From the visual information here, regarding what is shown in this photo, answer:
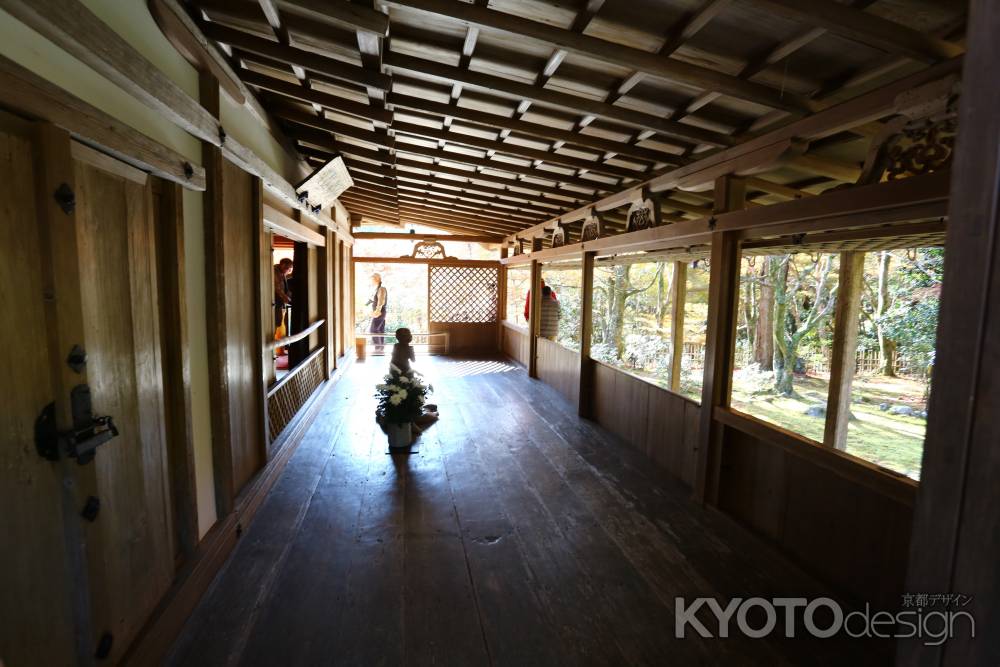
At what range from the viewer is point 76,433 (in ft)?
4.19

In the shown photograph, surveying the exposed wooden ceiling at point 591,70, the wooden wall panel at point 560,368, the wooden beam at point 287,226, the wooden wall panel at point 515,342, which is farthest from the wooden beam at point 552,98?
the wooden wall panel at point 515,342

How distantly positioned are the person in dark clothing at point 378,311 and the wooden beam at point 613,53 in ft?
22.3

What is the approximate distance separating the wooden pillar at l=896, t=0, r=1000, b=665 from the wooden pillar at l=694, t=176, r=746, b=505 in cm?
228

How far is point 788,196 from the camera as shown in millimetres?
3279

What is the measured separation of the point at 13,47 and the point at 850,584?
341 centimetres

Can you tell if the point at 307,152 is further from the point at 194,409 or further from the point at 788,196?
the point at 788,196

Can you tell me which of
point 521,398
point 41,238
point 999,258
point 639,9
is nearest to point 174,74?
point 41,238

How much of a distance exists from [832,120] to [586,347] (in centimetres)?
315

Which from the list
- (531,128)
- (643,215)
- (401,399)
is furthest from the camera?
(643,215)

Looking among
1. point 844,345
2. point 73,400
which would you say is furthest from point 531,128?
point 844,345

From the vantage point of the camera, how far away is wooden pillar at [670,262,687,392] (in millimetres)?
6000

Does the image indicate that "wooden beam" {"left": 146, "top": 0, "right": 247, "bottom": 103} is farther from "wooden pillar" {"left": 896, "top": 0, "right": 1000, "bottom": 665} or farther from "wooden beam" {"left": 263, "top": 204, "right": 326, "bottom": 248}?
"wooden pillar" {"left": 896, "top": 0, "right": 1000, "bottom": 665}

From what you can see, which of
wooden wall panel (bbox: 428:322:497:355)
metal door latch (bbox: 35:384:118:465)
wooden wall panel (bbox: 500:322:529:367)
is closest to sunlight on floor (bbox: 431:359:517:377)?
wooden wall panel (bbox: 500:322:529:367)

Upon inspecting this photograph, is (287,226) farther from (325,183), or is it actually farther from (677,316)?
(677,316)
